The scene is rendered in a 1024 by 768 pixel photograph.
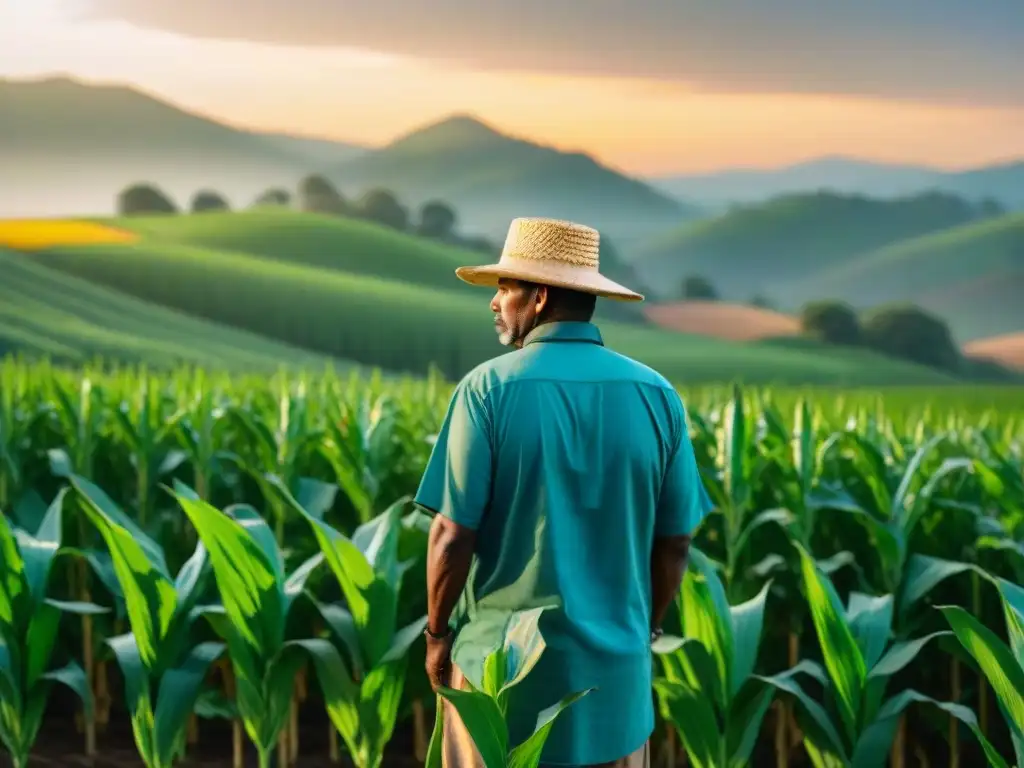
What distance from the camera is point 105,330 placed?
108 ft

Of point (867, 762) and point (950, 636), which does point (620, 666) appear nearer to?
point (867, 762)

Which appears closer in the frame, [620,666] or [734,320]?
[620,666]

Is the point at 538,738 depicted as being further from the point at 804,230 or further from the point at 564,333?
the point at 804,230

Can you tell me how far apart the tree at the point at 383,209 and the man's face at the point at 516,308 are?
51.2 meters

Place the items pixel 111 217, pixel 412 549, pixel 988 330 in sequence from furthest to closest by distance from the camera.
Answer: pixel 111 217, pixel 988 330, pixel 412 549

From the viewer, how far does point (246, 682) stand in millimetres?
3736

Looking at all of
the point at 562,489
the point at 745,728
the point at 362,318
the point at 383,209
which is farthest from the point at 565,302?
the point at 383,209

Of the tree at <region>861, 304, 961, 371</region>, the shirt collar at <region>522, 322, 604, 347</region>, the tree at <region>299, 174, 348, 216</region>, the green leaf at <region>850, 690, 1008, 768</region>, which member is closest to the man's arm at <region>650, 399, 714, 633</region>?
the shirt collar at <region>522, 322, 604, 347</region>

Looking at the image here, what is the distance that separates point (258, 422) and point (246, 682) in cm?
251

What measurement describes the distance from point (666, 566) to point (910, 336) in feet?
147

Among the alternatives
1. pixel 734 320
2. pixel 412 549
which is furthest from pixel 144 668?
pixel 734 320

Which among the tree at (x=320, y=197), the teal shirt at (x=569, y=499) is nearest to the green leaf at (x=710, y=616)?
the teal shirt at (x=569, y=499)

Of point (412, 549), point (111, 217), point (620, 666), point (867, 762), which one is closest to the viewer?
point (620, 666)

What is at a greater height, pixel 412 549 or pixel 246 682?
pixel 412 549
